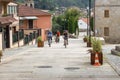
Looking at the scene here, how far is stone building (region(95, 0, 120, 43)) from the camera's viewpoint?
64287 millimetres

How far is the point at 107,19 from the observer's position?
65.2m

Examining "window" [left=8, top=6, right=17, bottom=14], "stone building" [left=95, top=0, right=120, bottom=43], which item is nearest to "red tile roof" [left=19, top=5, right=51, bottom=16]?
"stone building" [left=95, top=0, right=120, bottom=43]

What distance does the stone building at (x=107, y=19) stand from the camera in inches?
2531

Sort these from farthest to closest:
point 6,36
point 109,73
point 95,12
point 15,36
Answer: point 95,12 < point 15,36 < point 6,36 < point 109,73

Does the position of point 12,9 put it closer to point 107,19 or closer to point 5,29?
point 5,29

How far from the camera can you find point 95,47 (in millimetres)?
20062

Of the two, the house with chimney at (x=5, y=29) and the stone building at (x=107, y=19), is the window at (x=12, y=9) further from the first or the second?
the stone building at (x=107, y=19)

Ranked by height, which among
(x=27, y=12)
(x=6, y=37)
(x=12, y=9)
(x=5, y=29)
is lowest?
(x=6, y=37)

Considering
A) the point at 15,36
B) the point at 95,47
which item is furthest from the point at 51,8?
Result: the point at 95,47

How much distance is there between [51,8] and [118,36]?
101262 millimetres

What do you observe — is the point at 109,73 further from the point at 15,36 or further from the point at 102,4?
the point at 102,4

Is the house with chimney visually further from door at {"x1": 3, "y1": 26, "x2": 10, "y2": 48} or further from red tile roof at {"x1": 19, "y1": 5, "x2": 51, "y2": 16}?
red tile roof at {"x1": 19, "y1": 5, "x2": 51, "y2": 16}

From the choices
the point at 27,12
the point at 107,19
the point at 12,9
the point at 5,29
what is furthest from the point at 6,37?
the point at 27,12

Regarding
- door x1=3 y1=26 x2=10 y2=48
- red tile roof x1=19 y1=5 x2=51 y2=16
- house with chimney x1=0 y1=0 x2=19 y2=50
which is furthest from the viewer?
red tile roof x1=19 y1=5 x2=51 y2=16
